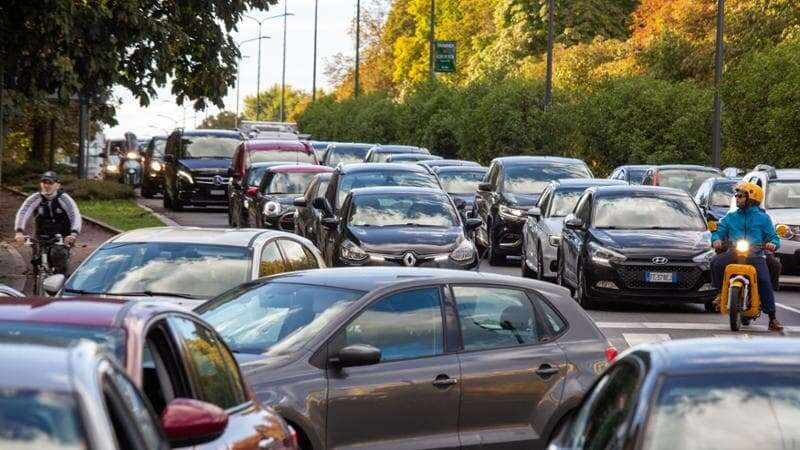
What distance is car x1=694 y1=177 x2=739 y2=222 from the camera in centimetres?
3331

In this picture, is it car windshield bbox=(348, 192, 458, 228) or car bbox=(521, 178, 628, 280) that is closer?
car windshield bbox=(348, 192, 458, 228)

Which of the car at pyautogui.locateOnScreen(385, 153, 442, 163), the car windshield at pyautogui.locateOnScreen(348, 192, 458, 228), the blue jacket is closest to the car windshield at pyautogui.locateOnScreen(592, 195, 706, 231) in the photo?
the car windshield at pyautogui.locateOnScreen(348, 192, 458, 228)

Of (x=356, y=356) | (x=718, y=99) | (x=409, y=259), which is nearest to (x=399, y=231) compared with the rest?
(x=409, y=259)

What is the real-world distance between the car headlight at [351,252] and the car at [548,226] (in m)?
4.10

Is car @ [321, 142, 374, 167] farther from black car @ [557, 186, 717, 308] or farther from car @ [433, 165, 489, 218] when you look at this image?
black car @ [557, 186, 717, 308]

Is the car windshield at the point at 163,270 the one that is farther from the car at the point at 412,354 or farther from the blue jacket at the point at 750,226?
the blue jacket at the point at 750,226

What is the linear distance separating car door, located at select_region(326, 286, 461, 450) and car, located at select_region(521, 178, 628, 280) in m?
16.8

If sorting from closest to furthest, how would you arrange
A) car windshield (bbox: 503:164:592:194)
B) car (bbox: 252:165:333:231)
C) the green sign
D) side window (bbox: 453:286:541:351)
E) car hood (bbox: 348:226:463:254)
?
1. side window (bbox: 453:286:541:351)
2. car hood (bbox: 348:226:463:254)
3. car windshield (bbox: 503:164:592:194)
4. car (bbox: 252:165:333:231)
5. the green sign

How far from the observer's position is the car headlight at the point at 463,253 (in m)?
24.7

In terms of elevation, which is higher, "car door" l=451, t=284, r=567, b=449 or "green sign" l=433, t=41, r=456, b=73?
"green sign" l=433, t=41, r=456, b=73

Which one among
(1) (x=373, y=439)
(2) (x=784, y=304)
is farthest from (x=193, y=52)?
(1) (x=373, y=439)

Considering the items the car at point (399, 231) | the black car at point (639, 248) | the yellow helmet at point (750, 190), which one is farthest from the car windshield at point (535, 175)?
the yellow helmet at point (750, 190)

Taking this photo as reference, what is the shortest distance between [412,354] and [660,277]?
542 inches

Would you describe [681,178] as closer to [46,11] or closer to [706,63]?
[46,11]
